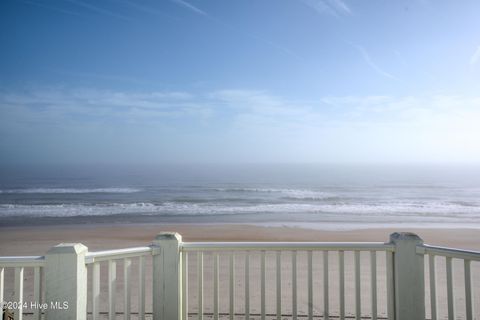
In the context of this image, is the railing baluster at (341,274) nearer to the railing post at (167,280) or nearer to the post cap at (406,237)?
the post cap at (406,237)

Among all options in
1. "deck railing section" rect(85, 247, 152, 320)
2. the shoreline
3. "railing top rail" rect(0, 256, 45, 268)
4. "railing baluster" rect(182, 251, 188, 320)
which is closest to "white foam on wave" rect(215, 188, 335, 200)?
the shoreline

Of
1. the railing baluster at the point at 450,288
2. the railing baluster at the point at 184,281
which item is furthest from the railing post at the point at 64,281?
the railing baluster at the point at 450,288

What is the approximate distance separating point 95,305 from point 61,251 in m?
0.55

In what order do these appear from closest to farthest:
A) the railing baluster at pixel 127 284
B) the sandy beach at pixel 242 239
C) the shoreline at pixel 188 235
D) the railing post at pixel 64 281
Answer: the railing post at pixel 64 281
the railing baluster at pixel 127 284
the sandy beach at pixel 242 239
the shoreline at pixel 188 235

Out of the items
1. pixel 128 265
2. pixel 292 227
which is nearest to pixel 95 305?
pixel 128 265

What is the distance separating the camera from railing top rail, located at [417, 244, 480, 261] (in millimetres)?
2453

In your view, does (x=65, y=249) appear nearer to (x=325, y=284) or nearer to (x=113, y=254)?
(x=113, y=254)

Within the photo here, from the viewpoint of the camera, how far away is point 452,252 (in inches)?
99.7

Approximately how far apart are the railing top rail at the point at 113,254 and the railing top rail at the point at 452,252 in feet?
7.83

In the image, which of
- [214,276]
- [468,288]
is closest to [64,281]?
[214,276]

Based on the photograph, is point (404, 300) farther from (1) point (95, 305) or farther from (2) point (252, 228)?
(2) point (252, 228)

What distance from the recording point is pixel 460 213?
64.3 ft

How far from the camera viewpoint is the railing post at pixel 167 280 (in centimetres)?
274

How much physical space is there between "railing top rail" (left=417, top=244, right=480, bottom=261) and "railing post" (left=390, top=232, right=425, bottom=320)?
0.17ft
